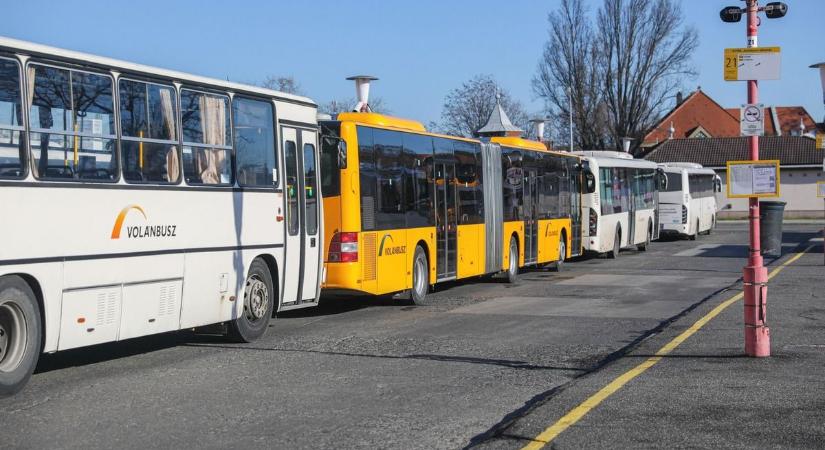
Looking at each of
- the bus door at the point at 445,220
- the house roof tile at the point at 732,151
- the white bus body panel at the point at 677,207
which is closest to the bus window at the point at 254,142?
the bus door at the point at 445,220

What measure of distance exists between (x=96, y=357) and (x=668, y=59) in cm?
6550

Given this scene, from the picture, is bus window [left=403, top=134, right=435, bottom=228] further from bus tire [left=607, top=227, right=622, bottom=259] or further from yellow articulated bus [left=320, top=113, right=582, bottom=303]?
bus tire [left=607, top=227, right=622, bottom=259]

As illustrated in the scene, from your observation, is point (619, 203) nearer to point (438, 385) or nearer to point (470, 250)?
point (470, 250)

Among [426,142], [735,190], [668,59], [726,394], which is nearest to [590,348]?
[735,190]

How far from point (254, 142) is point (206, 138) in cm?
116

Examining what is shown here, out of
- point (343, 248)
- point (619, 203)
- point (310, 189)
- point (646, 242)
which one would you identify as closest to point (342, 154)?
point (310, 189)

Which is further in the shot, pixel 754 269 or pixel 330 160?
pixel 330 160

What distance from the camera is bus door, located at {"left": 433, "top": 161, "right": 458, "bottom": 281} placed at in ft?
66.1

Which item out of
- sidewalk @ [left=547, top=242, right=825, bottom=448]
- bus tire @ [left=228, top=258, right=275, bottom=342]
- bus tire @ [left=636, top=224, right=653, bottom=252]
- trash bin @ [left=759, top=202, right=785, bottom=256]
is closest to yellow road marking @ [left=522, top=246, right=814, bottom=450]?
sidewalk @ [left=547, top=242, right=825, bottom=448]

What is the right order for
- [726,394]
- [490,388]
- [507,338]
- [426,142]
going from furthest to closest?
[426,142]
[507,338]
[490,388]
[726,394]

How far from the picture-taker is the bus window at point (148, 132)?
36.3ft

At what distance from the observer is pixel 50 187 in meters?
9.82

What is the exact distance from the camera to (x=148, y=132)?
450 inches

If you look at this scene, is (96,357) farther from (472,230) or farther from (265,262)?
(472,230)
